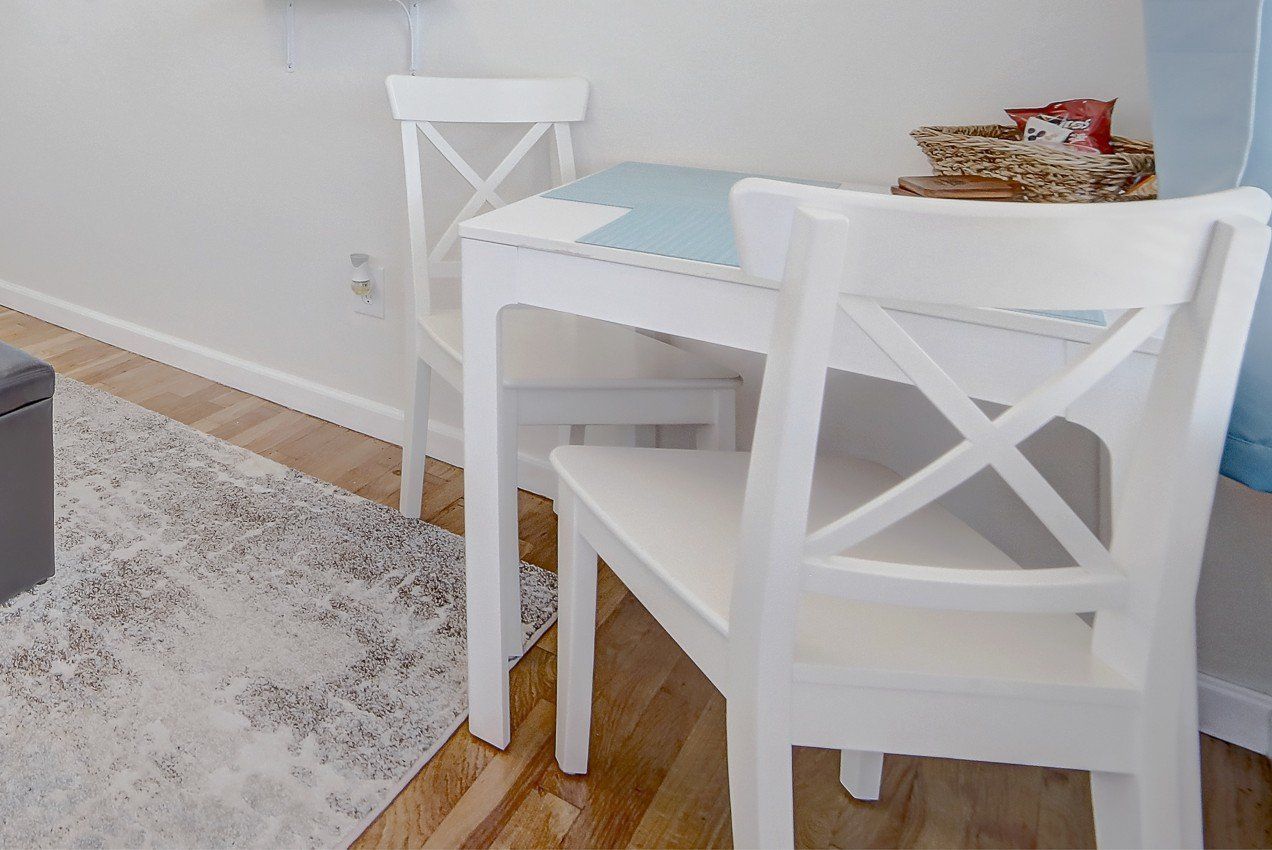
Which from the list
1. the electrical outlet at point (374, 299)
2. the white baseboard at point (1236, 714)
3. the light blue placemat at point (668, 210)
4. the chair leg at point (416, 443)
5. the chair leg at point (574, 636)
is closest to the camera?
the light blue placemat at point (668, 210)

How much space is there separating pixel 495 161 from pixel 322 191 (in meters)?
0.52

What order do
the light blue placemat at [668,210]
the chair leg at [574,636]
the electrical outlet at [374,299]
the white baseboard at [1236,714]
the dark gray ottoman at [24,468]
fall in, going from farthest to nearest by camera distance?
the electrical outlet at [374,299], the dark gray ottoman at [24,468], the white baseboard at [1236,714], the chair leg at [574,636], the light blue placemat at [668,210]

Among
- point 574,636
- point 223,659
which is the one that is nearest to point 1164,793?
point 574,636

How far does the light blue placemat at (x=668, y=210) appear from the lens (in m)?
0.99

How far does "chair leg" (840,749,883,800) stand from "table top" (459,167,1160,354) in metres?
0.64

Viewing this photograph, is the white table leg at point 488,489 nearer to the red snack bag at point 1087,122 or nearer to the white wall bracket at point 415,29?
the red snack bag at point 1087,122

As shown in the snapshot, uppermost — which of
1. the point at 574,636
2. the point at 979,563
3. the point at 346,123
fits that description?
the point at 346,123

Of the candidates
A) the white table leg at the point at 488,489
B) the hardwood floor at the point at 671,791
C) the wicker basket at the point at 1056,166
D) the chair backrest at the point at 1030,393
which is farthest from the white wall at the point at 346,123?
the chair backrest at the point at 1030,393

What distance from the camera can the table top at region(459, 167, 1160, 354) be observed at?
31.4 inches

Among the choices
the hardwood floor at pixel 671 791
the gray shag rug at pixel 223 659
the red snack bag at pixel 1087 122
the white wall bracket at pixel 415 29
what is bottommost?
the hardwood floor at pixel 671 791

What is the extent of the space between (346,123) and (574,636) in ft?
4.40

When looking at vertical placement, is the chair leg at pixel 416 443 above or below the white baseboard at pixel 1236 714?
above

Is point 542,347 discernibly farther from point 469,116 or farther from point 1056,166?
point 1056,166

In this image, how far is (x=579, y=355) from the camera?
59.1 inches
